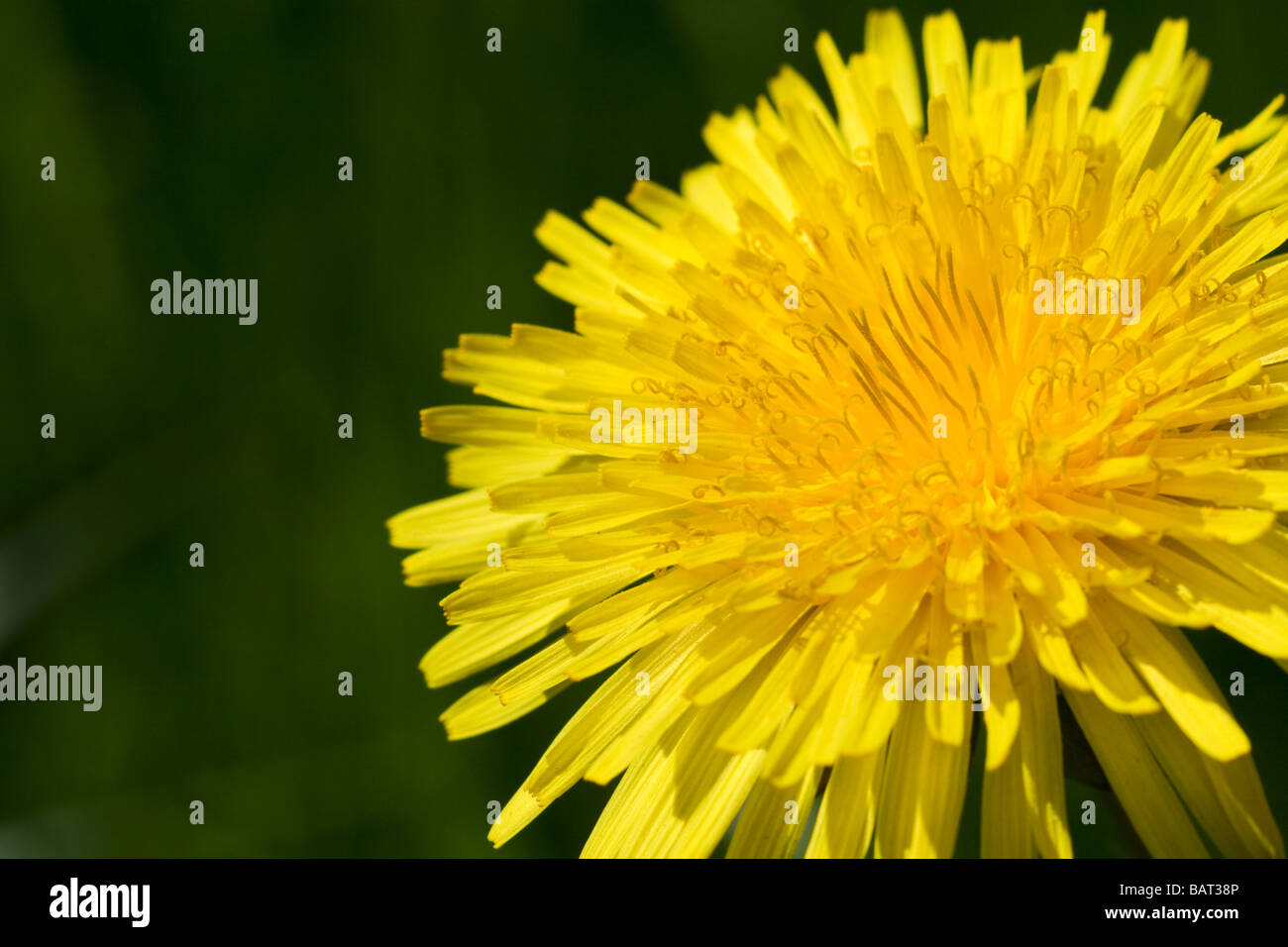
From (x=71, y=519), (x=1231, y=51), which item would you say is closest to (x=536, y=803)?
(x=71, y=519)

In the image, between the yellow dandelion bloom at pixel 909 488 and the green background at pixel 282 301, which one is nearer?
the yellow dandelion bloom at pixel 909 488

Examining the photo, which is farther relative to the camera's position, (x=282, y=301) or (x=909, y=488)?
(x=282, y=301)

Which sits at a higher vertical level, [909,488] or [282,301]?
[282,301]

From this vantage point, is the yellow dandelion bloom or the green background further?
the green background
